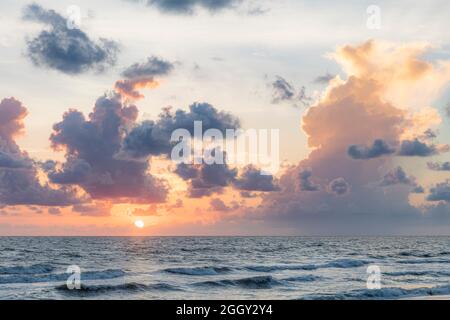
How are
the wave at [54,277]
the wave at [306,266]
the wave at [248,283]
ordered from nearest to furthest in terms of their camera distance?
the wave at [248,283] < the wave at [54,277] < the wave at [306,266]

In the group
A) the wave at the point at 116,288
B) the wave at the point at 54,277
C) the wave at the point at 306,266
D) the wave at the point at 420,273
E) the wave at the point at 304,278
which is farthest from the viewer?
the wave at the point at 306,266

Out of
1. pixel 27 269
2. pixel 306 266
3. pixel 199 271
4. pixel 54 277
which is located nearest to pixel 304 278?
pixel 199 271

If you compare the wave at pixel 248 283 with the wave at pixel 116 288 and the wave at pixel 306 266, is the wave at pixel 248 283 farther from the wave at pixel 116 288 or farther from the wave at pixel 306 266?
the wave at pixel 306 266

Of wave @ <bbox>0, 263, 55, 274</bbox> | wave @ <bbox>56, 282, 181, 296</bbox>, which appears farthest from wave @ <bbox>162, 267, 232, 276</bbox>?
wave @ <bbox>0, 263, 55, 274</bbox>

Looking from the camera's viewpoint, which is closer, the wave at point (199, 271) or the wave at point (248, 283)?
the wave at point (248, 283)

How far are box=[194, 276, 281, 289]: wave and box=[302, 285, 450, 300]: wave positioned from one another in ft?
24.8

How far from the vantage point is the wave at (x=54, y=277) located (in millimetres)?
47719

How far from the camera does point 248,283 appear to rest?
45938mm

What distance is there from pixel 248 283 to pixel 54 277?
18307 millimetres

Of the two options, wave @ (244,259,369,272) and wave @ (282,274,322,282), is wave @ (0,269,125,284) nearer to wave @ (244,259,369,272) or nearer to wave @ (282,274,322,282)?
wave @ (244,259,369,272)

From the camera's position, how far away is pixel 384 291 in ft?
127

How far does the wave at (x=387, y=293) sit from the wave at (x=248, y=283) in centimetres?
757

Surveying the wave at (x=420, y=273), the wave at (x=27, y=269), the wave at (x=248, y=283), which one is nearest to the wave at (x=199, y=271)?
the wave at (x=248, y=283)
